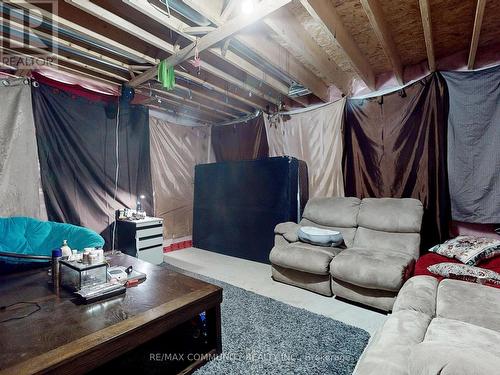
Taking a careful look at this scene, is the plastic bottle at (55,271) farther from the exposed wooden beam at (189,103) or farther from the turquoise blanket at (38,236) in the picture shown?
the exposed wooden beam at (189,103)

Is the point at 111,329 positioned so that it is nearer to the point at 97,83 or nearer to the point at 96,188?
the point at 96,188

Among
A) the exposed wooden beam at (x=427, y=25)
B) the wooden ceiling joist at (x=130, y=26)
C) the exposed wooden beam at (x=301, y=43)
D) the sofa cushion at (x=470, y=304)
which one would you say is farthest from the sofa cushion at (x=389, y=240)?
the wooden ceiling joist at (x=130, y=26)

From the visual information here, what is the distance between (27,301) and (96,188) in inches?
88.8

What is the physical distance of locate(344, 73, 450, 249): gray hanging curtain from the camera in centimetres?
263

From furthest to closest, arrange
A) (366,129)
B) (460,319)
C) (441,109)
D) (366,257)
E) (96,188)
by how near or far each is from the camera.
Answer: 1. (96,188)
2. (366,129)
3. (441,109)
4. (366,257)
5. (460,319)

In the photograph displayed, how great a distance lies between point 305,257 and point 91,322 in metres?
1.85

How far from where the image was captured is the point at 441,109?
261 centimetres

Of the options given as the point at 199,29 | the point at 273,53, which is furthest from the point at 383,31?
the point at 199,29

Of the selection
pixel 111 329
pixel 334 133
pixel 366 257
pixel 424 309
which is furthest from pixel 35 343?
pixel 334 133

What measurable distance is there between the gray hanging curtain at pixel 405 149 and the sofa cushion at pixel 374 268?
2.49 feet

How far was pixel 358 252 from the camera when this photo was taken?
7.97 ft

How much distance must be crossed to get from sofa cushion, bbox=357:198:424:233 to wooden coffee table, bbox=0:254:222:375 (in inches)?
76.6

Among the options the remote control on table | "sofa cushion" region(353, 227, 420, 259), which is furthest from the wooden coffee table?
"sofa cushion" region(353, 227, 420, 259)

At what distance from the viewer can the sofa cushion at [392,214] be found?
8.27 ft
